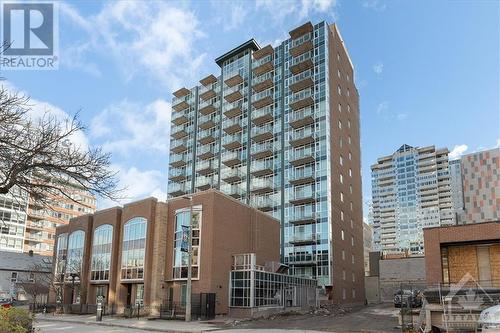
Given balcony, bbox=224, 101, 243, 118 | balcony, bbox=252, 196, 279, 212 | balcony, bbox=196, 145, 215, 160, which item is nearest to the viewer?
balcony, bbox=252, 196, 279, 212

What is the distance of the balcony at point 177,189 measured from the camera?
8356 cm

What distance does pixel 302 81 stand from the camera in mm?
67750

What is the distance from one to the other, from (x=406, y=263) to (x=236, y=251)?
3991cm

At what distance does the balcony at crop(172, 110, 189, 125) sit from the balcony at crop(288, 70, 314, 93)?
1029 inches

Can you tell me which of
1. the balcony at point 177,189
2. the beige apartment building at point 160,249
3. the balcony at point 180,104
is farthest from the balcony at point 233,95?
the beige apartment building at point 160,249

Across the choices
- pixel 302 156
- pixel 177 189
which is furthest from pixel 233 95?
pixel 177 189

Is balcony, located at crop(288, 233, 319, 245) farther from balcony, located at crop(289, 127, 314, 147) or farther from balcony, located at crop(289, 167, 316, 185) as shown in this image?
balcony, located at crop(289, 127, 314, 147)

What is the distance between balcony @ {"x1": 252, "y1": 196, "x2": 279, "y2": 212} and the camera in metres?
66.6

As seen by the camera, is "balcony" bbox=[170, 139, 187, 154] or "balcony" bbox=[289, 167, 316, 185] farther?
"balcony" bbox=[170, 139, 187, 154]

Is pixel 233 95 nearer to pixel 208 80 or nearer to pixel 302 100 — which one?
pixel 208 80

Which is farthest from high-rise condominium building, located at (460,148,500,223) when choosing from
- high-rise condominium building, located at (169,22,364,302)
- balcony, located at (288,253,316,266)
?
balcony, located at (288,253,316,266)

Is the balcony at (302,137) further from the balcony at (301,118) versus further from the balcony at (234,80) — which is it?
the balcony at (234,80)

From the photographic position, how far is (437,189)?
192250 millimetres

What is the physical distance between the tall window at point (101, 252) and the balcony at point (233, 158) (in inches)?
1214
